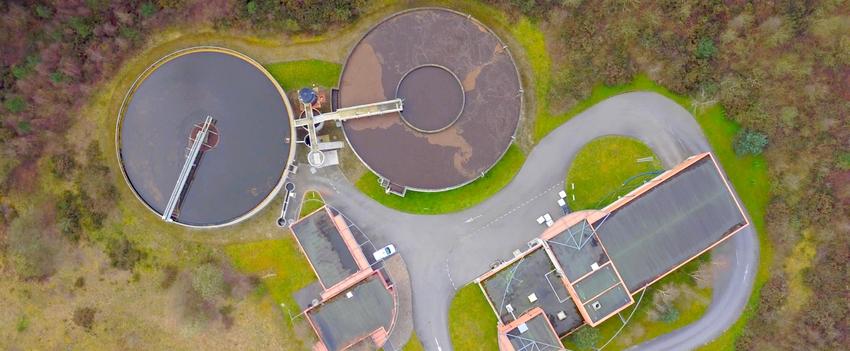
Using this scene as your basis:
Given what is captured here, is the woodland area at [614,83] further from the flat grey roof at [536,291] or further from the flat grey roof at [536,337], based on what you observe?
the flat grey roof at [536,337]

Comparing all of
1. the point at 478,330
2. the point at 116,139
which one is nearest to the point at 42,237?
the point at 116,139

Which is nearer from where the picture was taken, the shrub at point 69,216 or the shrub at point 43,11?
the shrub at point 43,11

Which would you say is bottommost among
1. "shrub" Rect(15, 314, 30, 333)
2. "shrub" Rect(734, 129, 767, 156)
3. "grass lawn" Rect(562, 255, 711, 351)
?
"grass lawn" Rect(562, 255, 711, 351)

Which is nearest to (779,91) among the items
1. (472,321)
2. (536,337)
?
(536,337)

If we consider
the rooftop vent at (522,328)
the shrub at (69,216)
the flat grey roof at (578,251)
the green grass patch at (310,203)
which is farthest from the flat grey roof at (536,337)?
the shrub at (69,216)

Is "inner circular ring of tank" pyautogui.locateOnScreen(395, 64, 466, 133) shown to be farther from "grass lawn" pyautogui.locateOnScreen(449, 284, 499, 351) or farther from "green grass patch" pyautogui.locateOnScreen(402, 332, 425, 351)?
"green grass patch" pyautogui.locateOnScreen(402, 332, 425, 351)

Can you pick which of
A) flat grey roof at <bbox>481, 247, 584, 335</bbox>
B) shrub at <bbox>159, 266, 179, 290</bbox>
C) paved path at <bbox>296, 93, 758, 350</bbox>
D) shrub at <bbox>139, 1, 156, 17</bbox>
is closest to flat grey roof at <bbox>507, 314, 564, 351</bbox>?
flat grey roof at <bbox>481, 247, 584, 335</bbox>

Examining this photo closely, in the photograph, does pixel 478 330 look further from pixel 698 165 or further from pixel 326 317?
pixel 698 165
